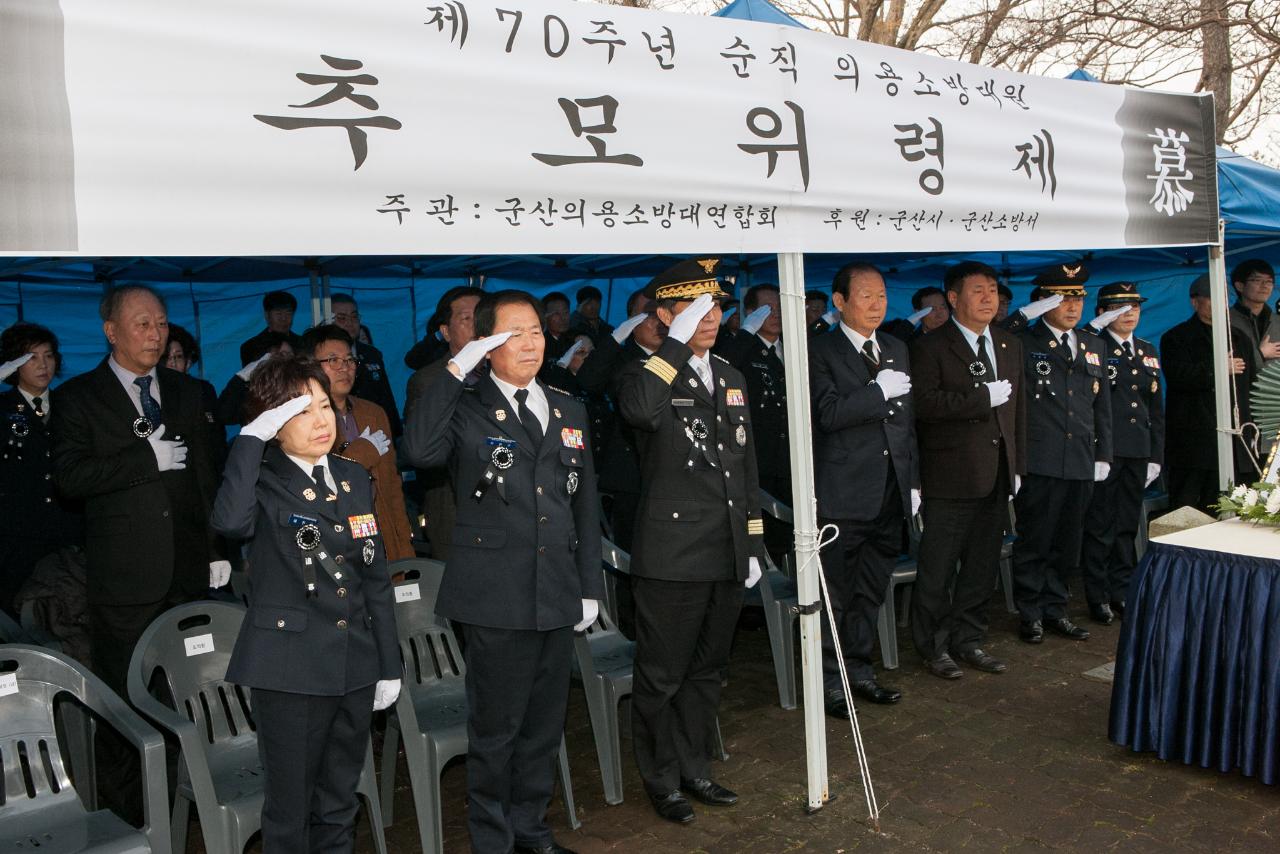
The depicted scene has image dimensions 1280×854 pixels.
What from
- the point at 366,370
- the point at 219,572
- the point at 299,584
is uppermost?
the point at 366,370

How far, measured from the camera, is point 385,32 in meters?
2.74

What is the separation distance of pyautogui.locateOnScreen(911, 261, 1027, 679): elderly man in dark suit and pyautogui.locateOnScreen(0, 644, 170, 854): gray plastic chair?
3636 millimetres

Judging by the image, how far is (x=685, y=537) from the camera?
372 cm

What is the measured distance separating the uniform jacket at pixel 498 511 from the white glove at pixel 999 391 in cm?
256

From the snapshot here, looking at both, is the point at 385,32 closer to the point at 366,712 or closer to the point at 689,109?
the point at 689,109

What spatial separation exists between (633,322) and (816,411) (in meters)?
1.07

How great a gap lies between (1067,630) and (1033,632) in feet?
0.75

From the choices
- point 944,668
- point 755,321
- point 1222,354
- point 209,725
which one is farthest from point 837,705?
point 755,321

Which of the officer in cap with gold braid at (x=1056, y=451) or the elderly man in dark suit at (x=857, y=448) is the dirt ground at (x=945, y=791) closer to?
the elderly man in dark suit at (x=857, y=448)

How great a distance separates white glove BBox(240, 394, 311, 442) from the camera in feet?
9.45

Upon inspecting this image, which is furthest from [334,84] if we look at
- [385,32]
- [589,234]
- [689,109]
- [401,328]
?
[401,328]

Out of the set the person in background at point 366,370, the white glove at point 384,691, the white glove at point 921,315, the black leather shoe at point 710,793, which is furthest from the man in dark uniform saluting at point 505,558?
the white glove at point 921,315

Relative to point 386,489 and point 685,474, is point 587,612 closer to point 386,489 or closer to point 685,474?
point 685,474

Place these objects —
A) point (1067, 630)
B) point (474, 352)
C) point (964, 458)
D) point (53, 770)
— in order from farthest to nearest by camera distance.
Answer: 1. point (1067, 630)
2. point (964, 458)
3. point (474, 352)
4. point (53, 770)
